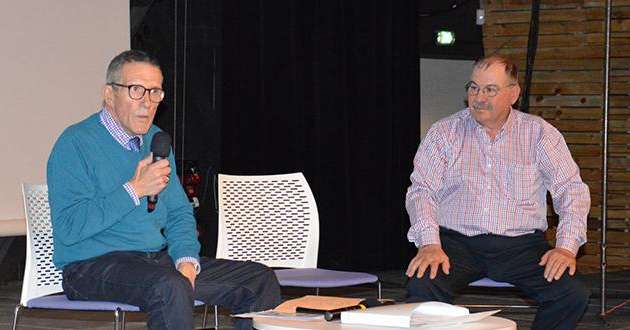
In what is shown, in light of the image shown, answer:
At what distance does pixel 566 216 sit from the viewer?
411 centimetres

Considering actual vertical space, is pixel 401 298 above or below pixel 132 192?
below

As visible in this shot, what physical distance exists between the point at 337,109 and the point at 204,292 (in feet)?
15.7

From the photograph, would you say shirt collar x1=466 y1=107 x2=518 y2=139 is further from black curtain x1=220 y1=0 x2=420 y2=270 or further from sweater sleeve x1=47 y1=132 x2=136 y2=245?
black curtain x1=220 y1=0 x2=420 y2=270

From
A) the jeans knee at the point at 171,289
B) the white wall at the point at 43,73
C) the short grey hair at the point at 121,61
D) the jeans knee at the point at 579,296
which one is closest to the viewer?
the jeans knee at the point at 171,289

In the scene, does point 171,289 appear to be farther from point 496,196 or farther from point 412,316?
point 496,196

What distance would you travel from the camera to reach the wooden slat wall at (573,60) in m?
7.74

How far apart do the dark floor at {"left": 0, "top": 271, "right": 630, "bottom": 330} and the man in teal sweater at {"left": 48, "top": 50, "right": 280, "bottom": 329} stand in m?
2.08

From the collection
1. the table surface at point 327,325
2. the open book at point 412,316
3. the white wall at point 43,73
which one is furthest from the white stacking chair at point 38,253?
the white wall at point 43,73

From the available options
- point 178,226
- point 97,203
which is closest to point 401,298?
point 178,226

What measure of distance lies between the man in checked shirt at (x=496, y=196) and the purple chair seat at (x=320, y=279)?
1.02 feet

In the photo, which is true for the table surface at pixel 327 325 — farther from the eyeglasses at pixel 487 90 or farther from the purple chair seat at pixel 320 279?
the eyeglasses at pixel 487 90

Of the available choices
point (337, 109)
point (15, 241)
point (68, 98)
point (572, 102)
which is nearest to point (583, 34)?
point (572, 102)

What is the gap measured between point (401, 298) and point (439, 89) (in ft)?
A: 19.3

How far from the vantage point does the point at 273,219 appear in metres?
4.65
